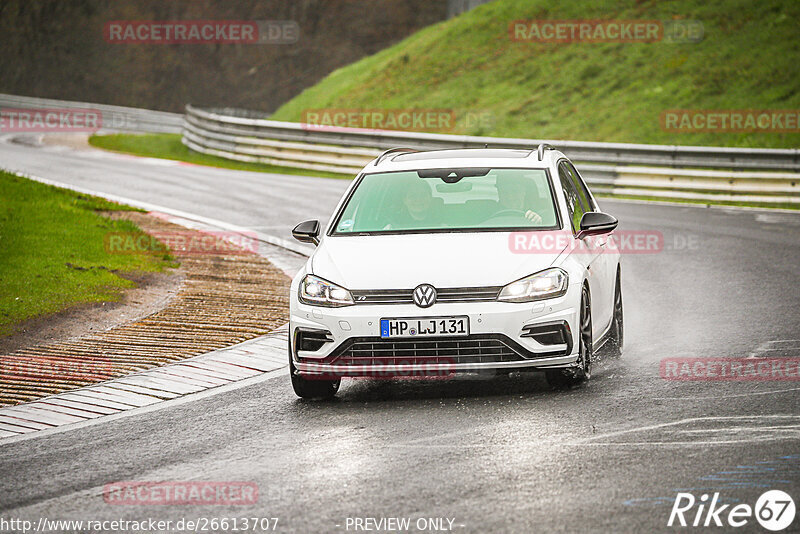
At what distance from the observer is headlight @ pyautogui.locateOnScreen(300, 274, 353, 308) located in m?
7.95

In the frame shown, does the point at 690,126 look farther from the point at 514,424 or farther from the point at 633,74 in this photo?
the point at 514,424

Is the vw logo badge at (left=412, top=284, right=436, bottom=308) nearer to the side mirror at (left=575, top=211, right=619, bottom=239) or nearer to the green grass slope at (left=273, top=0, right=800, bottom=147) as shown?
the side mirror at (left=575, top=211, right=619, bottom=239)

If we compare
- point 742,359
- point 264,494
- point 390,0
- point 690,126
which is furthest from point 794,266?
point 390,0

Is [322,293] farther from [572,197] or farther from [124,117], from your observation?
[124,117]

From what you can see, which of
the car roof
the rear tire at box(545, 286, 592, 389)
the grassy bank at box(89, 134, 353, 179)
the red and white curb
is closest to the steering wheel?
the car roof

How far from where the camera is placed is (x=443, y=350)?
777 centimetres

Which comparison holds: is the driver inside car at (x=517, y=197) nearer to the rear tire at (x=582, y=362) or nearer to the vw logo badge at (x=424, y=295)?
the rear tire at (x=582, y=362)

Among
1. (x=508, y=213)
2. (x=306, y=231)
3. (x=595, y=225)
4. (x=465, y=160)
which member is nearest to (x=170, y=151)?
(x=465, y=160)

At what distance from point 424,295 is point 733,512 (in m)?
2.89

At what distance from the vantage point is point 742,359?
8992mm

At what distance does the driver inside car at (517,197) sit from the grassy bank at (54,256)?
4.64 metres

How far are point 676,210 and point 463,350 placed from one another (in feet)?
46.0

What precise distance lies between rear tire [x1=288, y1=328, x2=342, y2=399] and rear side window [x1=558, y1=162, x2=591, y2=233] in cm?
217

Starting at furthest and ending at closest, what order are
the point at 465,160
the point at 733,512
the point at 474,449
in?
the point at 465,160, the point at 474,449, the point at 733,512
